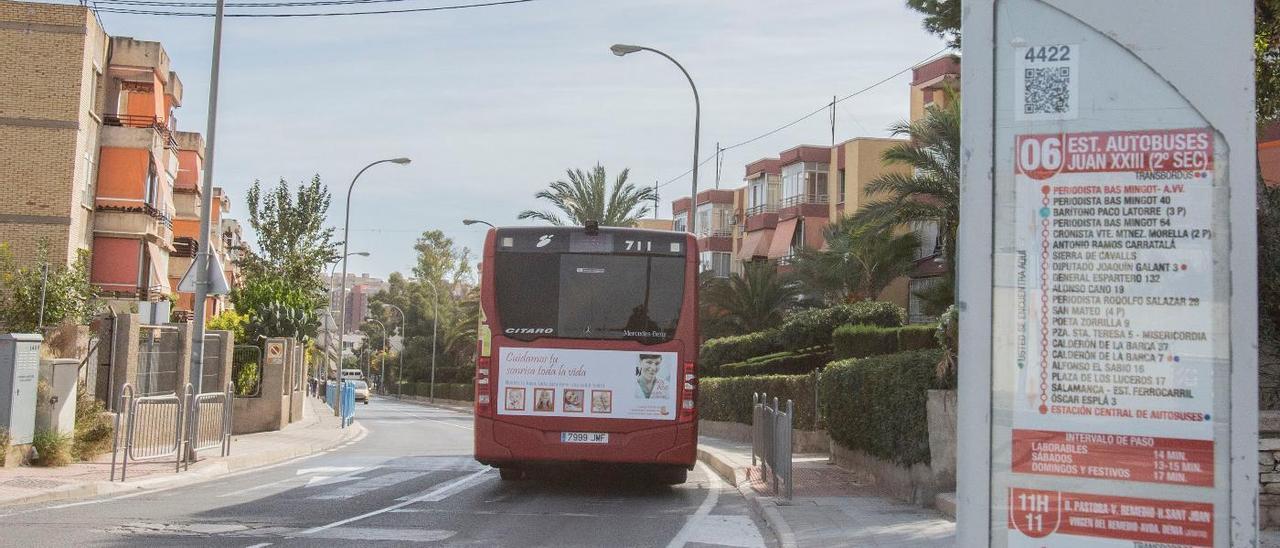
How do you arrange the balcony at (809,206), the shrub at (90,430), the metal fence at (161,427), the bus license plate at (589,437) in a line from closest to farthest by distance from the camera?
the bus license plate at (589,437) → the metal fence at (161,427) → the shrub at (90,430) → the balcony at (809,206)

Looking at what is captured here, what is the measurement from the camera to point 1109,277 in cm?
429

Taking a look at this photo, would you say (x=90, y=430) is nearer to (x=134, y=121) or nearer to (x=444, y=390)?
(x=134, y=121)

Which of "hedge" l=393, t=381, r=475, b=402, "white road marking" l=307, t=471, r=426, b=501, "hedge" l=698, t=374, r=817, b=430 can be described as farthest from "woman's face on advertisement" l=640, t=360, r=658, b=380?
"hedge" l=393, t=381, r=475, b=402

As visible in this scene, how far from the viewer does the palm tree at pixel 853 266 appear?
1336 inches

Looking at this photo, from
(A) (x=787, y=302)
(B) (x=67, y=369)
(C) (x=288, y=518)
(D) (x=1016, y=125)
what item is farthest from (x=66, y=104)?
(D) (x=1016, y=125)

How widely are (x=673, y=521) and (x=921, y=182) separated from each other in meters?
17.2

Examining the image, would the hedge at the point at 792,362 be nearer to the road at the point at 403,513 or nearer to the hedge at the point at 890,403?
the road at the point at 403,513

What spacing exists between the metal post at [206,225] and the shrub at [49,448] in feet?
7.17

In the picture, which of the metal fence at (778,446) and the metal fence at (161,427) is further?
the metal fence at (161,427)

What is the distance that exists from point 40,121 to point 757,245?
35.8 m

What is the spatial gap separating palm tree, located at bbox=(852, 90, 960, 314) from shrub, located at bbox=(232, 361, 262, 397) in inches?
608

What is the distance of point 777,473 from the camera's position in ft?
48.3

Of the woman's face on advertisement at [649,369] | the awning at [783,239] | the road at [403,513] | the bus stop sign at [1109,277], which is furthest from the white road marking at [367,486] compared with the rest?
the awning at [783,239]

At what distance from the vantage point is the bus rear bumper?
14344 millimetres
